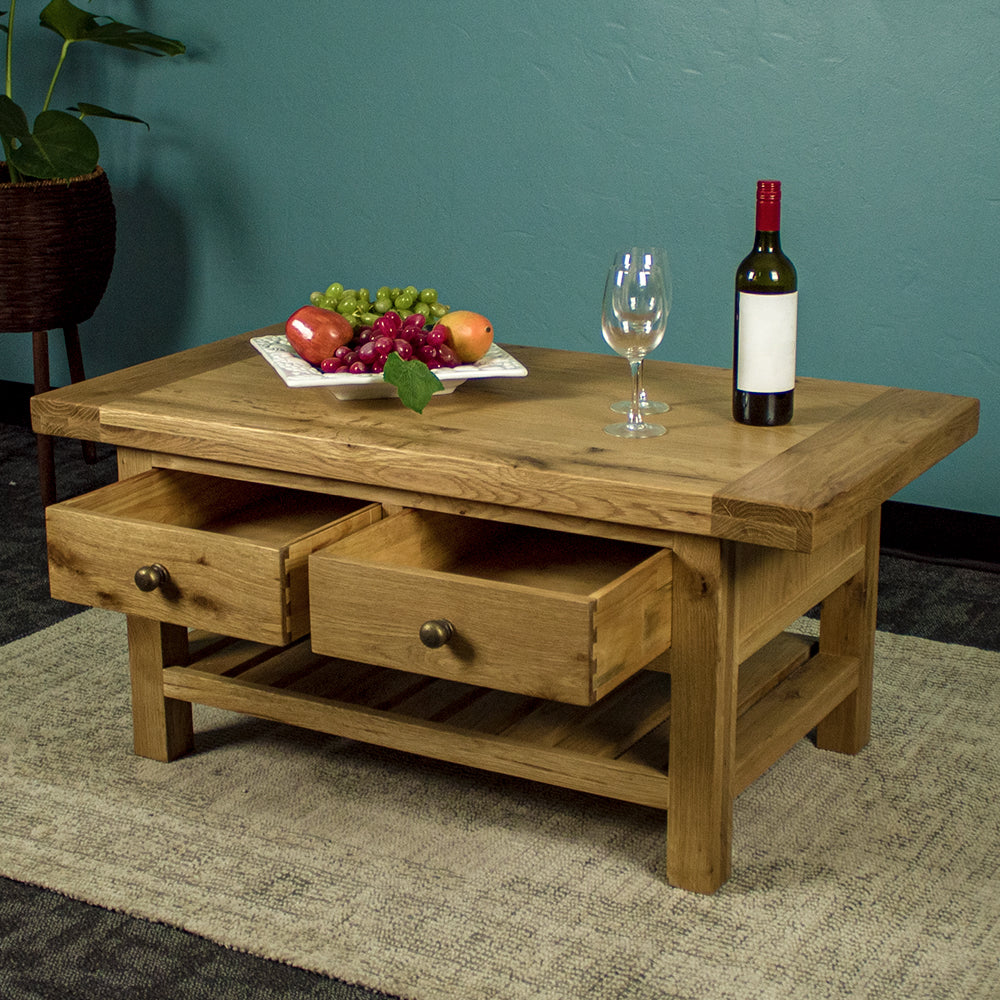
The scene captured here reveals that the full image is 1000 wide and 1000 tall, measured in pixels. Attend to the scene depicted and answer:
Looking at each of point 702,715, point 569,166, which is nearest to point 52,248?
point 569,166

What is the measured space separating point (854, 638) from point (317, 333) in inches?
32.9

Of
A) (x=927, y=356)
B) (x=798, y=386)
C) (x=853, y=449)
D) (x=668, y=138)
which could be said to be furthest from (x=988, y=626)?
(x=668, y=138)

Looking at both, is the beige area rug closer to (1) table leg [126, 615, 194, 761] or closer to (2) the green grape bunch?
(1) table leg [126, 615, 194, 761]

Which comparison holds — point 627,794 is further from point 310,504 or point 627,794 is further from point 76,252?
point 76,252

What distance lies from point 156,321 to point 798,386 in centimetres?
218

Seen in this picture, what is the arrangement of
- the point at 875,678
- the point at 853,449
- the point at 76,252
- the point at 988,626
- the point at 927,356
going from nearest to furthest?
the point at 853,449 < the point at 875,678 < the point at 988,626 < the point at 927,356 < the point at 76,252

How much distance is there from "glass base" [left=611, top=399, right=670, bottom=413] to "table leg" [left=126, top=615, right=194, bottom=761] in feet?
2.20

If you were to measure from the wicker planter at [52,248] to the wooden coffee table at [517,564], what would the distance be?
1124 mm

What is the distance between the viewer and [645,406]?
1741 mm

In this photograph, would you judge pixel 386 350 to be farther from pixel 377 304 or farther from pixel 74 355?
pixel 74 355

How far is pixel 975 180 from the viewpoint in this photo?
2.55 m

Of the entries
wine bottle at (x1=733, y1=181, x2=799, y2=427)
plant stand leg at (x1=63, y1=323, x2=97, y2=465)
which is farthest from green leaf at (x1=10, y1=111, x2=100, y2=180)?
wine bottle at (x1=733, y1=181, x2=799, y2=427)

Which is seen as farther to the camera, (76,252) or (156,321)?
(156,321)

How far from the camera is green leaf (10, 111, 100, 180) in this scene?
9.50 feet
